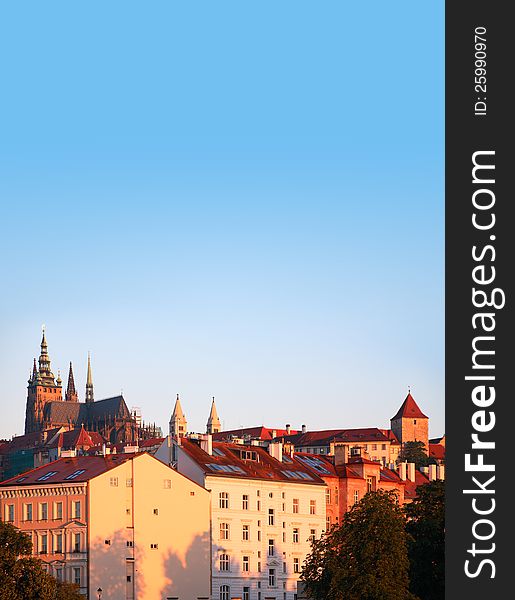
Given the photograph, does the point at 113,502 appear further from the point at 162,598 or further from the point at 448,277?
the point at 448,277

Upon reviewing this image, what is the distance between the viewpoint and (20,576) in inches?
3524

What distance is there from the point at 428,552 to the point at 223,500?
34.1 meters

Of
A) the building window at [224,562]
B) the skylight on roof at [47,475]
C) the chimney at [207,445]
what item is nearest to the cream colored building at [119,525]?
the skylight on roof at [47,475]

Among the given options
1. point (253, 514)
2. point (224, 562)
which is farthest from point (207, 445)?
point (224, 562)

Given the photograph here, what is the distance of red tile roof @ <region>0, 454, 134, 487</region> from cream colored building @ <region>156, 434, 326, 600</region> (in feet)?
21.7

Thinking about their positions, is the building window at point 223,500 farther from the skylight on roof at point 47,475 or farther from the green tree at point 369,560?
the green tree at point 369,560

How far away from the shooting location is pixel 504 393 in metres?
30.9

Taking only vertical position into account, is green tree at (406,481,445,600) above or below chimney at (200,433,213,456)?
below

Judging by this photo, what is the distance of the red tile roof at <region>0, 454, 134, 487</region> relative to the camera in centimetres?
11744

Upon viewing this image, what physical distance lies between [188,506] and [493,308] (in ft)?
298

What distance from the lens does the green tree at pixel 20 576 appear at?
8838cm

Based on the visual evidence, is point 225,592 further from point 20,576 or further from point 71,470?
point 20,576

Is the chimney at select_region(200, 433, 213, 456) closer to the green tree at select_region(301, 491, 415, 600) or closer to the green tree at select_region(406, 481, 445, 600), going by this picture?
the green tree at select_region(406, 481, 445, 600)

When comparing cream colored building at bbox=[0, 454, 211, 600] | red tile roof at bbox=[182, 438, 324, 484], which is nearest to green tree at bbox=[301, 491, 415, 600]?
cream colored building at bbox=[0, 454, 211, 600]
